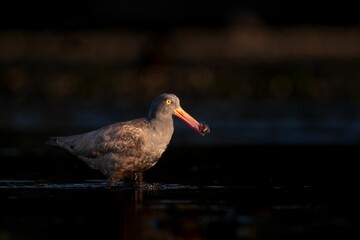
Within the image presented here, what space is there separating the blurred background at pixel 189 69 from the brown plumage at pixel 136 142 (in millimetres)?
5102

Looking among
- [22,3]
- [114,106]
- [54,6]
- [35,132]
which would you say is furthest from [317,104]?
[22,3]

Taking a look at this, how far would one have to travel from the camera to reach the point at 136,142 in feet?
52.7

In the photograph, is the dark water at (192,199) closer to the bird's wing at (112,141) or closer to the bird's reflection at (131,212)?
the bird's reflection at (131,212)

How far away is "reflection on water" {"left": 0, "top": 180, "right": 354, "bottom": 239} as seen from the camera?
39.3 feet

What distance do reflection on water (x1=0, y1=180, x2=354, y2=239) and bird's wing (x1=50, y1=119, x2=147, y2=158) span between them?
1.89ft

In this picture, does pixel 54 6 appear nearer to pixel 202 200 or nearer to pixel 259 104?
pixel 259 104

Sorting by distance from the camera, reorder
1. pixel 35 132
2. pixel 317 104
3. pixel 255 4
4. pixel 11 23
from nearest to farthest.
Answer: pixel 35 132, pixel 317 104, pixel 11 23, pixel 255 4

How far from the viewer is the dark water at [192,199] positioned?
12.1 m

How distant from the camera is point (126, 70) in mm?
40344

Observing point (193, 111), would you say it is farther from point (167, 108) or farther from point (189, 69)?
point (167, 108)

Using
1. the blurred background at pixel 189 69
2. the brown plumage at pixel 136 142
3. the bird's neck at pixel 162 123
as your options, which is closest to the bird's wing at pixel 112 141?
the brown plumage at pixel 136 142

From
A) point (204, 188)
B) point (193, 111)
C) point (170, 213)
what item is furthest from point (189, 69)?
point (170, 213)

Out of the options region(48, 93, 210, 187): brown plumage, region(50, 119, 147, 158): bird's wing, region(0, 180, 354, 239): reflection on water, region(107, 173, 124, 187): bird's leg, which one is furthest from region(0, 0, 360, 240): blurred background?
region(50, 119, 147, 158): bird's wing

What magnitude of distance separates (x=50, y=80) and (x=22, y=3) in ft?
37.5
